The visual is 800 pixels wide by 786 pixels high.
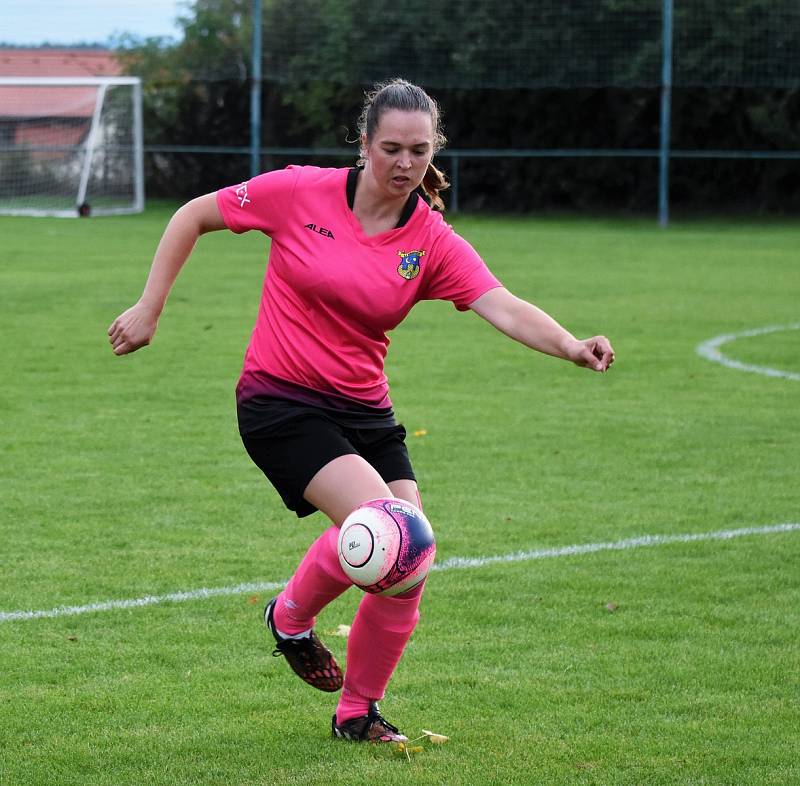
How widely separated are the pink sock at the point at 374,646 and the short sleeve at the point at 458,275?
95 cm

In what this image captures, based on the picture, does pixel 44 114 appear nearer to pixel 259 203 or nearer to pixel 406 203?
pixel 259 203

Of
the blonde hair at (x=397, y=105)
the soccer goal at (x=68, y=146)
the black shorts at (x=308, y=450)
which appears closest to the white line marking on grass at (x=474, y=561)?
the black shorts at (x=308, y=450)

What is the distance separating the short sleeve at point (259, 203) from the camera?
4715mm

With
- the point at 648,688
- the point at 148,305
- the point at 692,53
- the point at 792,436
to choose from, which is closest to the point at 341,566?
the point at 148,305

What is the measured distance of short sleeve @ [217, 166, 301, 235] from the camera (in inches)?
186

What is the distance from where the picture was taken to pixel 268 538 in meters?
7.09

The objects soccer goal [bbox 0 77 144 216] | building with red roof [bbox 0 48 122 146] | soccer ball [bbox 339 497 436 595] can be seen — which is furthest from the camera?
building with red roof [bbox 0 48 122 146]

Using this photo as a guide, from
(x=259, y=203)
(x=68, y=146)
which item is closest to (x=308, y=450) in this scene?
(x=259, y=203)

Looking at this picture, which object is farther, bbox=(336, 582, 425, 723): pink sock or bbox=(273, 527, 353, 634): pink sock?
bbox=(273, 527, 353, 634): pink sock

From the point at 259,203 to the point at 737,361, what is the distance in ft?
29.7

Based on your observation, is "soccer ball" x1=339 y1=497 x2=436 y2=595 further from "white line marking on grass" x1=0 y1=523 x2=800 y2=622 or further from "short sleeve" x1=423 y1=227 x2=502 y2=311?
"white line marking on grass" x1=0 y1=523 x2=800 y2=622

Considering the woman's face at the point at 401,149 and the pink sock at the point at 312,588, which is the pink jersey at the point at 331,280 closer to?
the woman's face at the point at 401,149

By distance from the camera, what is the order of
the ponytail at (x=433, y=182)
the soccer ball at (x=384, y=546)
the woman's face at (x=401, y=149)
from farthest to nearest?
the ponytail at (x=433, y=182) → the woman's face at (x=401, y=149) → the soccer ball at (x=384, y=546)

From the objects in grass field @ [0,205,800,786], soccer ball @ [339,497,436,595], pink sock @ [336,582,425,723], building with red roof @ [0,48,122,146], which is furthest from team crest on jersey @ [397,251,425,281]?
building with red roof @ [0,48,122,146]
